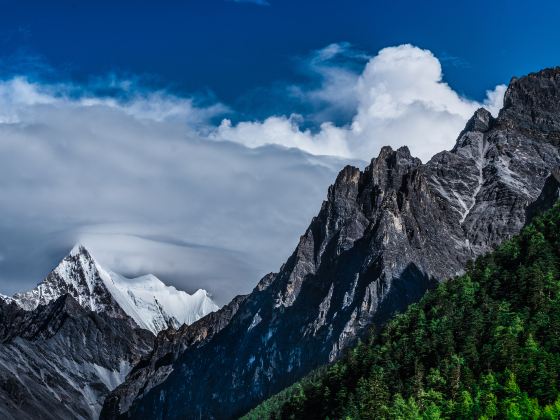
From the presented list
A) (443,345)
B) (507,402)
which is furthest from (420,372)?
(507,402)

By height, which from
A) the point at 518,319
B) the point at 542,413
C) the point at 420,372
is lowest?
the point at 542,413

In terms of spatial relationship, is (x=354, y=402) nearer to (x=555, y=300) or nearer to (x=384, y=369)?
(x=384, y=369)

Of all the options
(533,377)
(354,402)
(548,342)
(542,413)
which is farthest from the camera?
(354,402)

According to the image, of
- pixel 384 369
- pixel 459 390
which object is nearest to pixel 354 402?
pixel 384 369

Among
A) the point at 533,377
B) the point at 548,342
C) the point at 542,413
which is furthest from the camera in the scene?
the point at 548,342

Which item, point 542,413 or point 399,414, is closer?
point 542,413

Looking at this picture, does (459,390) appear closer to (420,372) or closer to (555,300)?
(420,372)

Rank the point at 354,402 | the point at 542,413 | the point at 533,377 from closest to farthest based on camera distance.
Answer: the point at 542,413 → the point at 533,377 → the point at 354,402

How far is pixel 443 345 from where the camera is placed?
19450 centimetres

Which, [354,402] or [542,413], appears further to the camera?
[354,402]

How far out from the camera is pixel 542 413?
149 metres

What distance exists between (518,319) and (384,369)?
26.6m

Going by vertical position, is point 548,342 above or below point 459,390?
above

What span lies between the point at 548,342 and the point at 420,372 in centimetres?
2252
